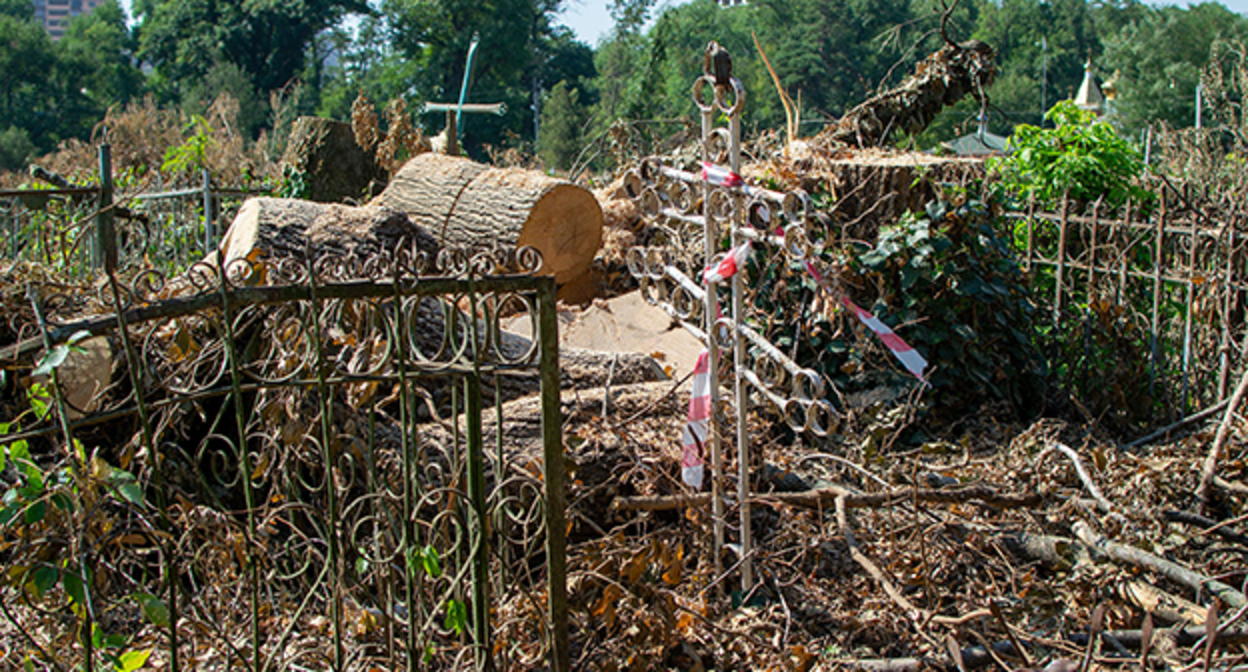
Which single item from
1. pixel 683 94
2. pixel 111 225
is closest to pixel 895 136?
pixel 111 225

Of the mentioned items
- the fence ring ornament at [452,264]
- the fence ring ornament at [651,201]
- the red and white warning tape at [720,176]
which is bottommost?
the fence ring ornament at [452,264]

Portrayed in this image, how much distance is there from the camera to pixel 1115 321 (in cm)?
554

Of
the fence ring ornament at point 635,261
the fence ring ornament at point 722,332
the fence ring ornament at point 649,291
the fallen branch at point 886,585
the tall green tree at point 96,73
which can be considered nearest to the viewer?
the fallen branch at point 886,585

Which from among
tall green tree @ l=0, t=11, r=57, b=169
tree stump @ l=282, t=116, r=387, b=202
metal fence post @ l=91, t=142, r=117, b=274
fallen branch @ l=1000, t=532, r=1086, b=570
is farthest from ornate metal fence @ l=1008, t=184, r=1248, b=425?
tall green tree @ l=0, t=11, r=57, b=169

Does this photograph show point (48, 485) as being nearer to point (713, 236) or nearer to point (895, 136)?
point (713, 236)

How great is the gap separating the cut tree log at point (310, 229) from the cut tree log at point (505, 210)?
113cm

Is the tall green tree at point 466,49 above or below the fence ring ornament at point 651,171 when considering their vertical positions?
above

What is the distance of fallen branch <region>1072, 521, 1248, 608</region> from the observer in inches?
119

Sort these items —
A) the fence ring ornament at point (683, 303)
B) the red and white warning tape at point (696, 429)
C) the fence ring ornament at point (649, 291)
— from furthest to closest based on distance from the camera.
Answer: the fence ring ornament at point (649, 291) < the fence ring ornament at point (683, 303) < the red and white warning tape at point (696, 429)

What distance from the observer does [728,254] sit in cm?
302

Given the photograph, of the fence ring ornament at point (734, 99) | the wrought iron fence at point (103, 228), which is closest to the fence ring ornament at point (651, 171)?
the fence ring ornament at point (734, 99)

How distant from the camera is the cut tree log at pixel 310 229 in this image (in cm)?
528

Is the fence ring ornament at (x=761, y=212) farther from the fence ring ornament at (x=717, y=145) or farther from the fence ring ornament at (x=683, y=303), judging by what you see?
the fence ring ornament at (x=683, y=303)

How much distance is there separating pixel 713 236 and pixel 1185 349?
137 inches
